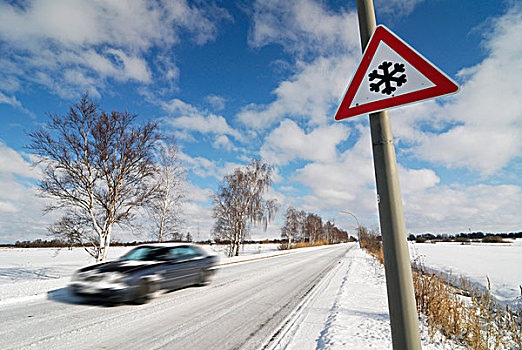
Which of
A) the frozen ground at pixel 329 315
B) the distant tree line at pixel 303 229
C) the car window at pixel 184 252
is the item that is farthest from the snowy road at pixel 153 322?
the distant tree line at pixel 303 229

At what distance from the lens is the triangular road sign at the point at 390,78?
160cm

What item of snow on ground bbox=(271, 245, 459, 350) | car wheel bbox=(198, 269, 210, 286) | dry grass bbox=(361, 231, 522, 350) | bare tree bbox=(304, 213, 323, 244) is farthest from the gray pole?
bare tree bbox=(304, 213, 323, 244)

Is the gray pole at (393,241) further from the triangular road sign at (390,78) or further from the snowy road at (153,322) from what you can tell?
the snowy road at (153,322)

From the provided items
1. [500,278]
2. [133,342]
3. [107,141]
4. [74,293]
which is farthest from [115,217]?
[500,278]

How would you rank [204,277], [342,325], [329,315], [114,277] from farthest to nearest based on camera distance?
1. [204,277]
2. [114,277]
3. [329,315]
4. [342,325]

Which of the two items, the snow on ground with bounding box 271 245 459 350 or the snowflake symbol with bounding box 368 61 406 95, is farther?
the snow on ground with bounding box 271 245 459 350

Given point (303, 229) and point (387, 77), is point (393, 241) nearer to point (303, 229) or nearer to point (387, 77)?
point (387, 77)

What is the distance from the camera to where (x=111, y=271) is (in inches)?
241

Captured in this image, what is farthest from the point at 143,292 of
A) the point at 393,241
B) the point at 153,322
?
the point at 393,241

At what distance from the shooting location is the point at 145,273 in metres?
6.42

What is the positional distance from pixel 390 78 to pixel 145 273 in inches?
267

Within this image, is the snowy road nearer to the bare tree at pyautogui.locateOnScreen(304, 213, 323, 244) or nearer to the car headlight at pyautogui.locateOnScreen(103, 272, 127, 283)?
the car headlight at pyautogui.locateOnScreen(103, 272, 127, 283)

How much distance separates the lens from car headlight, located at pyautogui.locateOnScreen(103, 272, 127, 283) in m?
5.86

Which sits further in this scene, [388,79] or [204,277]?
[204,277]
